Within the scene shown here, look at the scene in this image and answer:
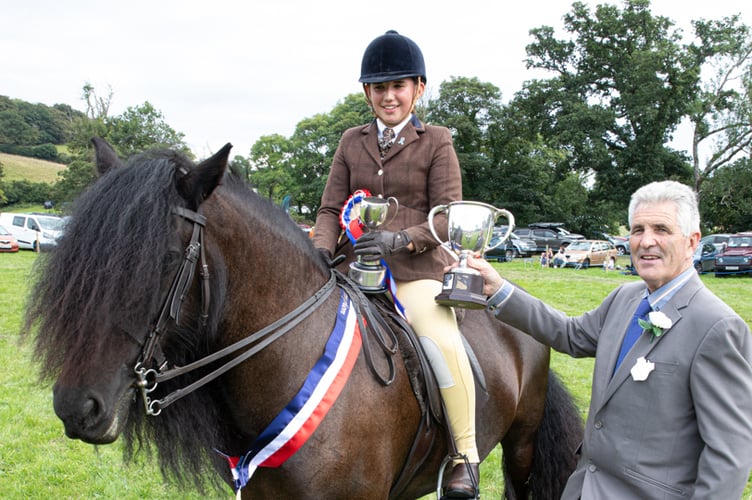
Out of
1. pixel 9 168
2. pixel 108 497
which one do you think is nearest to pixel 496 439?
pixel 108 497

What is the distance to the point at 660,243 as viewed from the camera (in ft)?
7.20

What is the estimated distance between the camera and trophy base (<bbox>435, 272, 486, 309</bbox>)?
244 centimetres

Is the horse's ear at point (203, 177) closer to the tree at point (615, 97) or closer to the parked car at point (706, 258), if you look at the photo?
the parked car at point (706, 258)

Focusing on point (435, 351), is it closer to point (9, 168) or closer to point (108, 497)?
point (108, 497)

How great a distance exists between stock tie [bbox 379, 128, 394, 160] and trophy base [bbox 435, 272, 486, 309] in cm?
102

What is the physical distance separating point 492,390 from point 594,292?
14922 mm

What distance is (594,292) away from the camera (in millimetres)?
16953

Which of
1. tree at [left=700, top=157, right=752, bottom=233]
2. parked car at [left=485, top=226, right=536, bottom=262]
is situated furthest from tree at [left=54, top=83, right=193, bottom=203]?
tree at [left=700, top=157, right=752, bottom=233]

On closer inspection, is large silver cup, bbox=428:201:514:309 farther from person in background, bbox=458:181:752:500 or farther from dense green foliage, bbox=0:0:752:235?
dense green foliage, bbox=0:0:752:235

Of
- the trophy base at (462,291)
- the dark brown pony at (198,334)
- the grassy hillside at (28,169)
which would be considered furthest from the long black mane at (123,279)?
the grassy hillside at (28,169)

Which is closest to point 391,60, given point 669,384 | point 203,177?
point 203,177

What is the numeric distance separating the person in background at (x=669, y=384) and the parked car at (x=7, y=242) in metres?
27.6

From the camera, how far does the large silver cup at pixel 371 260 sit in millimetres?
2713

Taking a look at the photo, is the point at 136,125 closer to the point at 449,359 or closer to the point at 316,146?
the point at 316,146
